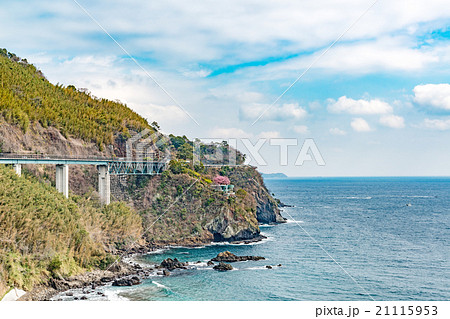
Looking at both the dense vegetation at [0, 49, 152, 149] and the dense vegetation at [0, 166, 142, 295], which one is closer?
the dense vegetation at [0, 166, 142, 295]

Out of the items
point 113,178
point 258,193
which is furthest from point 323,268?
point 258,193

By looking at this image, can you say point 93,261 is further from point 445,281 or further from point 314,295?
point 445,281

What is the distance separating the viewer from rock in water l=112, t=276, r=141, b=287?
41250 millimetres

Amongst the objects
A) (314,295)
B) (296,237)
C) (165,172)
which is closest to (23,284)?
(314,295)

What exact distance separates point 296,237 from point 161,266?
95.8 feet

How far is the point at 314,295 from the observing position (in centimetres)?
4006

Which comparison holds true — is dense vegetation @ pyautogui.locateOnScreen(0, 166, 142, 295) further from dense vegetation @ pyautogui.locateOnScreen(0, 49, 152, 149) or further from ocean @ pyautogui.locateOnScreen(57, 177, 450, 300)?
dense vegetation @ pyautogui.locateOnScreen(0, 49, 152, 149)

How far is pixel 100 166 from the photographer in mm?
66125

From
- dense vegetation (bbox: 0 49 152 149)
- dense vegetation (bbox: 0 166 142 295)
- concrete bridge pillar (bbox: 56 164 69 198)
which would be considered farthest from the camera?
dense vegetation (bbox: 0 49 152 149)

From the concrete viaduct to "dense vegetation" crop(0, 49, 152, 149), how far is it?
9461mm

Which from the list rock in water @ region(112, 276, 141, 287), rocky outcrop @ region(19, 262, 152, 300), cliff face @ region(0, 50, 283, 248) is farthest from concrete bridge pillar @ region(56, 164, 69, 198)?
rock in water @ region(112, 276, 141, 287)

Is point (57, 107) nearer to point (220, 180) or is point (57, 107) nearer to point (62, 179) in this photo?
point (62, 179)

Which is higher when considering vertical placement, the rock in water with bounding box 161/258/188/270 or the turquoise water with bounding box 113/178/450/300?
the rock in water with bounding box 161/258/188/270

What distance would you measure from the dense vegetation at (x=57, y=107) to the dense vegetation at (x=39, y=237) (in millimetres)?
18614
